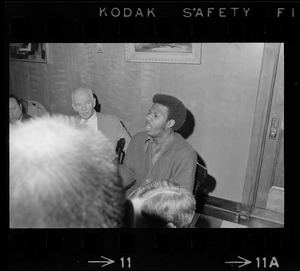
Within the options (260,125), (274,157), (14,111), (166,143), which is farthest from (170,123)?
(14,111)

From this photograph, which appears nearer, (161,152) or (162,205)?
(162,205)

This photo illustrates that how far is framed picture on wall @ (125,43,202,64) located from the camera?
176cm

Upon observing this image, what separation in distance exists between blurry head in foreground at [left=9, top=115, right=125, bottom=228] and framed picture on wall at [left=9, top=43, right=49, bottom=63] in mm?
276

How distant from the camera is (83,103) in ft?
6.03

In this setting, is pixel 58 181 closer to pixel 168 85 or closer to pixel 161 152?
pixel 161 152
